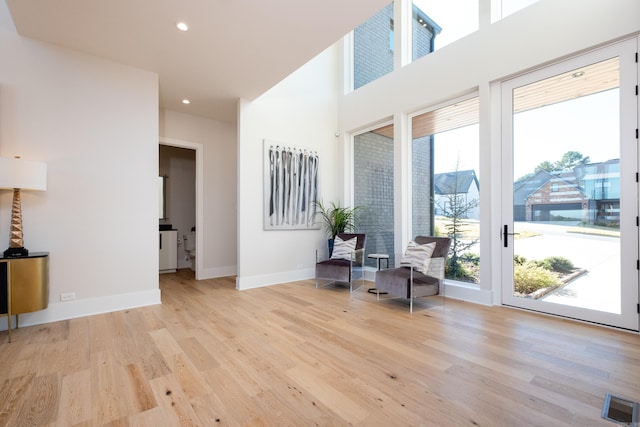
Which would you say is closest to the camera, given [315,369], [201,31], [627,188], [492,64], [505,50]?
[315,369]

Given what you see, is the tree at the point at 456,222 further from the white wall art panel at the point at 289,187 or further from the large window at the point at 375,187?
the white wall art panel at the point at 289,187

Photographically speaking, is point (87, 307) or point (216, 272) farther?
point (216, 272)

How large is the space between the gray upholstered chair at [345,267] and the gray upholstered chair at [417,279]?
26.2 inches

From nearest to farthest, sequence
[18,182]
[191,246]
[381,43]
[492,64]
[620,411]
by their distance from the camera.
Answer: [620,411], [18,182], [492,64], [381,43], [191,246]

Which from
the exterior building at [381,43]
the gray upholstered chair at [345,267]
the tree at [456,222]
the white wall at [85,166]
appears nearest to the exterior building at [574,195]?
the tree at [456,222]

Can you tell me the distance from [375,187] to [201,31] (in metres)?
3.50

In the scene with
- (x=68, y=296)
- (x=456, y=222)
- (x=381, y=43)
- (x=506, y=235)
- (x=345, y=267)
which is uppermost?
(x=381, y=43)

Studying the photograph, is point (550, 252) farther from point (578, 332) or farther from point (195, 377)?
point (195, 377)

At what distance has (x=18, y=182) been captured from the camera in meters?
2.65

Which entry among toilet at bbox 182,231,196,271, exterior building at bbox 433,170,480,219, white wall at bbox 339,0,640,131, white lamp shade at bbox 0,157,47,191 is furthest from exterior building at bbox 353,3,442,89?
white lamp shade at bbox 0,157,47,191

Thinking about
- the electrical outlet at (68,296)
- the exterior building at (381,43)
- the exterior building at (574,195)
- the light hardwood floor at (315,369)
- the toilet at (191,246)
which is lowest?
the light hardwood floor at (315,369)

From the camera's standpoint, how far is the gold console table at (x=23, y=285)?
263 cm

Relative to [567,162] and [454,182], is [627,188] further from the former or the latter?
[454,182]

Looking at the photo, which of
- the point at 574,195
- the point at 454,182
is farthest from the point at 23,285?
the point at 574,195
